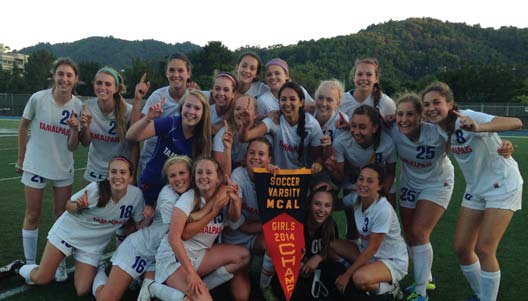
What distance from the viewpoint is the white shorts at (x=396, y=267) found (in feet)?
12.9

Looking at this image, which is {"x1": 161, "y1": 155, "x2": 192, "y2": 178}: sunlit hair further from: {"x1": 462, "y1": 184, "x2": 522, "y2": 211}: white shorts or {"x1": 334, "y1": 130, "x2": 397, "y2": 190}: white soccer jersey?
{"x1": 462, "y1": 184, "x2": 522, "y2": 211}: white shorts

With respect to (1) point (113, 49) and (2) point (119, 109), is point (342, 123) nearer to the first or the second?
(2) point (119, 109)

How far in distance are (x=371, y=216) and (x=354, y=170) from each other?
2.02 feet

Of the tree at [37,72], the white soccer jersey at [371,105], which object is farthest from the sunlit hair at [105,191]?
the tree at [37,72]

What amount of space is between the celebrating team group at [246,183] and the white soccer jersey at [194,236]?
0.01 m

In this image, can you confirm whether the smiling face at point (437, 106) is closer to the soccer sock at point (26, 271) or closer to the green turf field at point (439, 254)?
Answer: the green turf field at point (439, 254)

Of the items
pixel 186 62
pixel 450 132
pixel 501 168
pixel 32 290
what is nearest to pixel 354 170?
pixel 450 132

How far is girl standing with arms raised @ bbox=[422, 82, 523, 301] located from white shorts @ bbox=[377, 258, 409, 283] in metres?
0.45

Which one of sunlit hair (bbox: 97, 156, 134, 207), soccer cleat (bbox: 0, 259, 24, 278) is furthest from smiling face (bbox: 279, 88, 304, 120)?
soccer cleat (bbox: 0, 259, 24, 278)

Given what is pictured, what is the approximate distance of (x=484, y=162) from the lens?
3.85m

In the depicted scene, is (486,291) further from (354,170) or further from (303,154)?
(303,154)

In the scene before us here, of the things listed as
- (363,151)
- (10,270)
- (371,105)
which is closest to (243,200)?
(363,151)

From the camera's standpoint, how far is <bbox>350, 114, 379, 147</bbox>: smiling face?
4152 mm

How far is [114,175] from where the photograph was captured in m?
3.95
